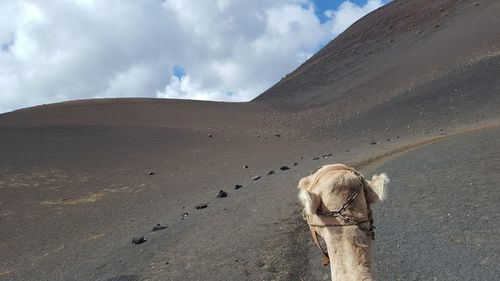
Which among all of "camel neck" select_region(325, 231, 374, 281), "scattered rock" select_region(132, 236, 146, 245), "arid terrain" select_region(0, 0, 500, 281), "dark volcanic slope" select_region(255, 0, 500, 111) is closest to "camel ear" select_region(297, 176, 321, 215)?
"camel neck" select_region(325, 231, 374, 281)

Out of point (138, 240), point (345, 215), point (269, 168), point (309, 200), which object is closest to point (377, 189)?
point (345, 215)

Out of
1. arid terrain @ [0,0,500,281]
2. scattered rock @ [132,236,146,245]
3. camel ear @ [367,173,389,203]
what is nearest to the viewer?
camel ear @ [367,173,389,203]

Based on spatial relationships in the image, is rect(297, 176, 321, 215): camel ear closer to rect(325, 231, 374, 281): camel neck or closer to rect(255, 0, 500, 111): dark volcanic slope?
rect(325, 231, 374, 281): camel neck

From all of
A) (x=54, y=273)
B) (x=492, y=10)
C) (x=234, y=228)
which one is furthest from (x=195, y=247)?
(x=492, y=10)

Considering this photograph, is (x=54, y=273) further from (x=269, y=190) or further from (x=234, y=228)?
(x=269, y=190)

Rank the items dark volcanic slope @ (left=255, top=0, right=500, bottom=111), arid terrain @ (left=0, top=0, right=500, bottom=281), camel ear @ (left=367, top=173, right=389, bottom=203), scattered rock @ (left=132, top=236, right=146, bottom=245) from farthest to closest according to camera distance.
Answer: dark volcanic slope @ (left=255, top=0, right=500, bottom=111)
scattered rock @ (left=132, top=236, right=146, bottom=245)
arid terrain @ (left=0, top=0, right=500, bottom=281)
camel ear @ (left=367, top=173, right=389, bottom=203)

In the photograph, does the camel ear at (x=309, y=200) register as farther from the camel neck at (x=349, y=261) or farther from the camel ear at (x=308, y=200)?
the camel neck at (x=349, y=261)

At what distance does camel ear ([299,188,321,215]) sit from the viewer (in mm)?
2471

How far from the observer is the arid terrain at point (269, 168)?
7.72m

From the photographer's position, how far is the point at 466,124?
18391mm

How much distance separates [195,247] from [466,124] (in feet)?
42.4

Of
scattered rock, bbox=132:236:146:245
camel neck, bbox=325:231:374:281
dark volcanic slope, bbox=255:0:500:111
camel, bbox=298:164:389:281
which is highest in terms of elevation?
dark volcanic slope, bbox=255:0:500:111

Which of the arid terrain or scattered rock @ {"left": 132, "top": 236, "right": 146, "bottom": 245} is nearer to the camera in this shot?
the arid terrain

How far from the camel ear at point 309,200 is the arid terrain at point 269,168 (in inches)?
166
